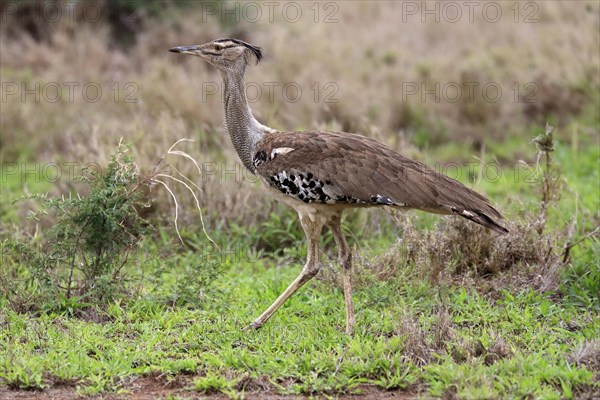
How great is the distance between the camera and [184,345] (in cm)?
490

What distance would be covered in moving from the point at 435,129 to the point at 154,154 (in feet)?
10.9

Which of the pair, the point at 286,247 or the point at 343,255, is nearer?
the point at 343,255

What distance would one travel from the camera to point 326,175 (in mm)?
4996

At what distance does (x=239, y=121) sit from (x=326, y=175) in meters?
0.71

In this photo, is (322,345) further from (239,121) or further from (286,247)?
(286,247)

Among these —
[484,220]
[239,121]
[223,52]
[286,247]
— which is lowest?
[286,247]

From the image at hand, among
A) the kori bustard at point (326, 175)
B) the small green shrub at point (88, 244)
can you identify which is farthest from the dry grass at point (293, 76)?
the kori bustard at point (326, 175)

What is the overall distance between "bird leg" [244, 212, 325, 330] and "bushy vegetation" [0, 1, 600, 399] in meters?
0.10

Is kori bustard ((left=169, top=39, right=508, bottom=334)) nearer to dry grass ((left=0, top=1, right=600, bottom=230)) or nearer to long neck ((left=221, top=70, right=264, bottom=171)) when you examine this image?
long neck ((left=221, top=70, right=264, bottom=171))

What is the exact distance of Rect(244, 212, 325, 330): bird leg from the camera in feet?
17.1

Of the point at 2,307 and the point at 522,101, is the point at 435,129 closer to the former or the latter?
the point at 522,101

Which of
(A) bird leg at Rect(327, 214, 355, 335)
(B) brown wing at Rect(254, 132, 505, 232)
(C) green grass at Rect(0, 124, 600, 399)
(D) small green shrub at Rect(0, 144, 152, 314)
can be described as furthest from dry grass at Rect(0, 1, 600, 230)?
(B) brown wing at Rect(254, 132, 505, 232)

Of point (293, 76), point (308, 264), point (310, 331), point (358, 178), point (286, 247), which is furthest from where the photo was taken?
point (293, 76)

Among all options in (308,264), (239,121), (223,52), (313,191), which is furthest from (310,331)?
(223,52)
